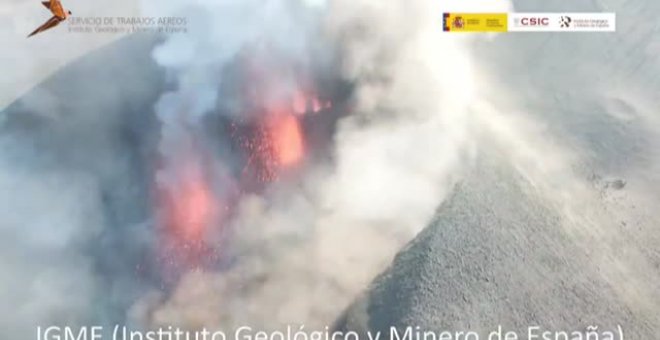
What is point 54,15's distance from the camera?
17828 mm

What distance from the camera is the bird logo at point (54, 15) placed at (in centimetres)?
1772

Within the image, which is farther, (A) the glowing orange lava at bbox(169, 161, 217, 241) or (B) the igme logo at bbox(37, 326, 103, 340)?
(A) the glowing orange lava at bbox(169, 161, 217, 241)

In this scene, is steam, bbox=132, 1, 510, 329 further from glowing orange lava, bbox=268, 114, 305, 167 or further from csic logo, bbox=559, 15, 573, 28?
csic logo, bbox=559, 15, 573, 28

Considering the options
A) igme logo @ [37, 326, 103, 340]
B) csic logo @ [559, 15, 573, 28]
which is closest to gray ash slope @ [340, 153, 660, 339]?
csic logo @ [559, 15, 573, 28]

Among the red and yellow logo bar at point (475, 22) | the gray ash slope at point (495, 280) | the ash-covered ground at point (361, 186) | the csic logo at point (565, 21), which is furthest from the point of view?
the csic logo at point (565, 21)

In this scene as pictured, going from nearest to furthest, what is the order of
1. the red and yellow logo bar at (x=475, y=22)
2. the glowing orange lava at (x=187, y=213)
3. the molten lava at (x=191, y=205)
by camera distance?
the red and yellow logo bar at (x=475, y=22), the glowing orange lava at (x=187, y=213), the molten lava at (x=191, y=205)

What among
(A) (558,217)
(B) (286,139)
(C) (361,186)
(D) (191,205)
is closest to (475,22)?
(C) (361,186)

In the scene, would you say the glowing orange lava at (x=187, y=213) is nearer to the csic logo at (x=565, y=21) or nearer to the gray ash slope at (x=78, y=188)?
the gray ash slope at (x=78, y=188)

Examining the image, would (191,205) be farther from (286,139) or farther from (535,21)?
(535,21)

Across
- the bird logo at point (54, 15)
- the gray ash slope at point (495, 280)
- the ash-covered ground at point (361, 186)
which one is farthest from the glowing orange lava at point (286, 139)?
the bird logo at point (54, 15)

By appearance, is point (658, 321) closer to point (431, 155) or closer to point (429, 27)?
point (431, 155)

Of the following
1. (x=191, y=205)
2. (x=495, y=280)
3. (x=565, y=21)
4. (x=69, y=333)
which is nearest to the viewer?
(x=495, y=280)

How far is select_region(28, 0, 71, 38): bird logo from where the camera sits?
698 inches

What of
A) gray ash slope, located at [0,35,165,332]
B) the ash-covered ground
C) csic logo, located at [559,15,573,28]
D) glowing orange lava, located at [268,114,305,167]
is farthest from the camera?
glowing orange lava, located at [268,114,305,167]
